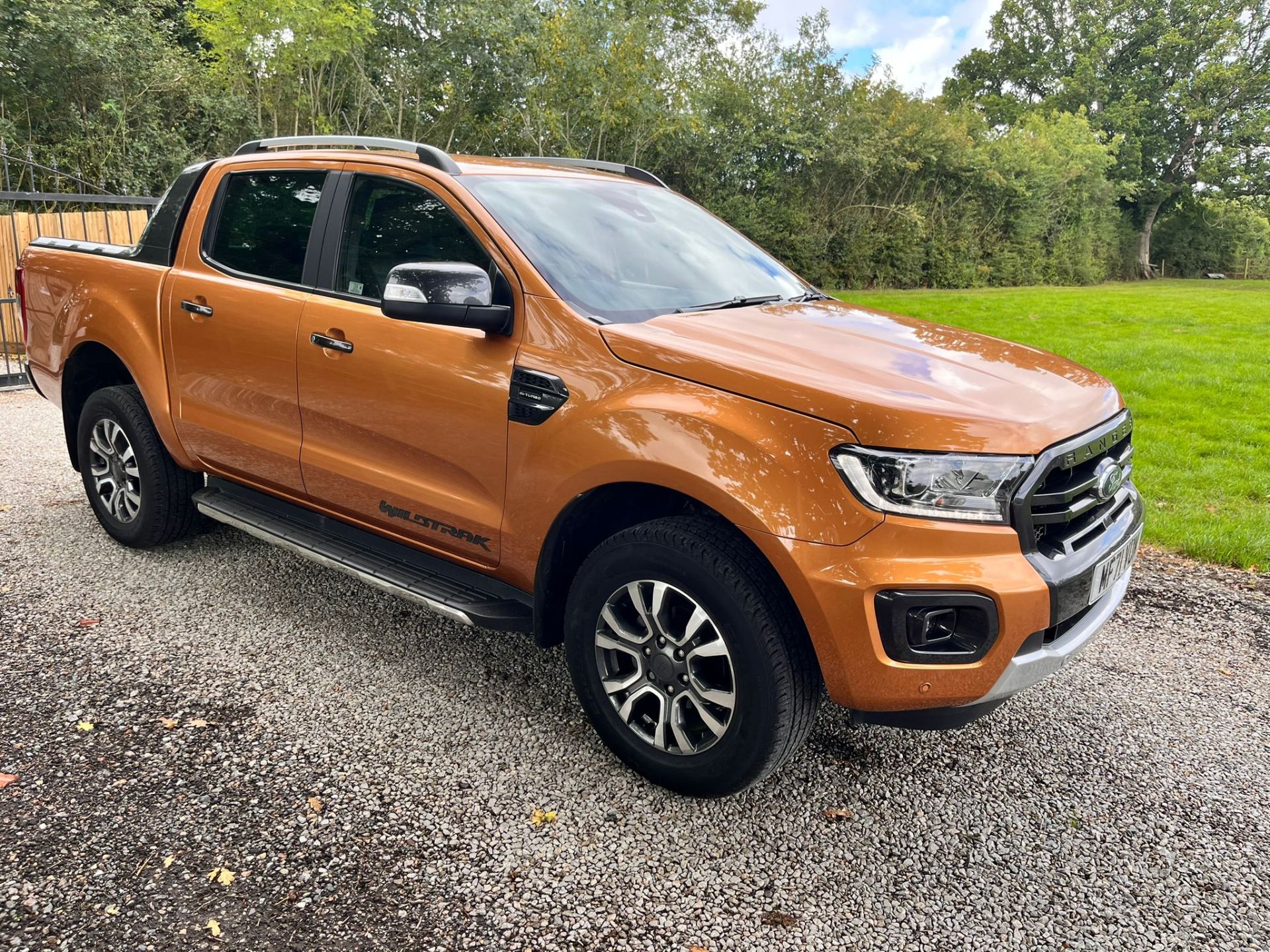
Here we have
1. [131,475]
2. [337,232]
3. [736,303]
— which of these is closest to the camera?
[736,303]

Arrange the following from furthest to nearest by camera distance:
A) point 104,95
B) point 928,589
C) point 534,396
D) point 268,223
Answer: point 104,95, point 268,223, point 534,396, point 928,589

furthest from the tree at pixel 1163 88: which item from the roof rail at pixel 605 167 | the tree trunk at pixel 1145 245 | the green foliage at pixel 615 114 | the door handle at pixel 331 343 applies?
the door handle at pixel 331 343

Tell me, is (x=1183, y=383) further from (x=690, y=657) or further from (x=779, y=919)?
(x=779, y=919)

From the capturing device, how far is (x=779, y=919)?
90.0 inches

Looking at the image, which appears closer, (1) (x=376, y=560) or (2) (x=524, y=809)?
(2) (x=524, y=809)

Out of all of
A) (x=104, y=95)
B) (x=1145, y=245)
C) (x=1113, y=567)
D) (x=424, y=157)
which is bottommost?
(x=1113, y=567)

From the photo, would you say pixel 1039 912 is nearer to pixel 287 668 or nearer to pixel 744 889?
pixel 744 889

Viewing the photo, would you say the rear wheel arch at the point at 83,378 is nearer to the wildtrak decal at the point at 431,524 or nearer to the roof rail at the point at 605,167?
the wildtrak decal at the point at 431,524

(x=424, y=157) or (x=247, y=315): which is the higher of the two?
(x=424, y=157)

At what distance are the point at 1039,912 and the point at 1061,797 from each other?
59 cm

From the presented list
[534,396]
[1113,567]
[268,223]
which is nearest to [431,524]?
[534,396]

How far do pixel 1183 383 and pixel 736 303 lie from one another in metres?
→ 8.56

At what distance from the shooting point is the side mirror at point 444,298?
2.76 m

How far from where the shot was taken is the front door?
296cm
